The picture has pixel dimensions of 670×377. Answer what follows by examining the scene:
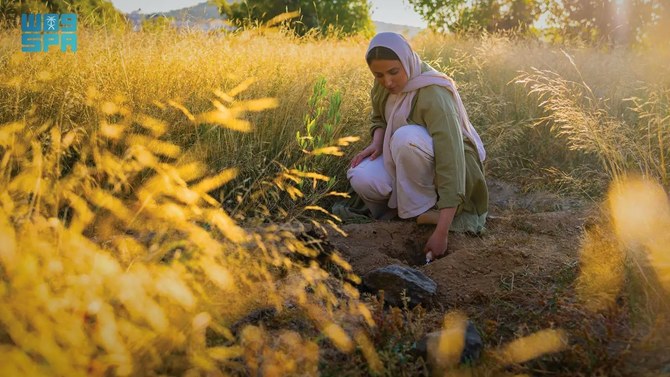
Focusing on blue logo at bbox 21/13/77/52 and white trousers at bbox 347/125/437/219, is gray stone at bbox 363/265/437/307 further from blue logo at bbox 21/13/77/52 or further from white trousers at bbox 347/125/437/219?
blue logo at bbox 21/13/77/52

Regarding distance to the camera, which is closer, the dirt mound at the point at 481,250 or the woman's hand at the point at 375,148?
the dirt mound at the point at 481,250

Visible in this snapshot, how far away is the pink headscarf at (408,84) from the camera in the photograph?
3.26 meters

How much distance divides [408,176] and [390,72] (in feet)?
1.93

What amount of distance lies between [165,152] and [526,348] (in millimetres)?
2471

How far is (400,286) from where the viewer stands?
2398 millimetres

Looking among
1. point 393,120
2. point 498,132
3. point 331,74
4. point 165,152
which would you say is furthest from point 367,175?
point 498,132

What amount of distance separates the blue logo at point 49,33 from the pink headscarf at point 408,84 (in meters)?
2.41

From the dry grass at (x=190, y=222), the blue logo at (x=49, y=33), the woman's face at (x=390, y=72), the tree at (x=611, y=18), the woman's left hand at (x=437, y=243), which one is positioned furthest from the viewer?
the tree at (x=611, y=18)

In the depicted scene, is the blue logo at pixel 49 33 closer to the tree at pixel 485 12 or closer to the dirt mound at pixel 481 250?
the dirt mound at pixel 481 250

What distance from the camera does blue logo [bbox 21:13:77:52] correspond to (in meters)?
4.59

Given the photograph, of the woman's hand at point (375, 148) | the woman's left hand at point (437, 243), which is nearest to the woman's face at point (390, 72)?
the woman's hand at point (375, 148)

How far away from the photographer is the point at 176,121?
388 centimetres

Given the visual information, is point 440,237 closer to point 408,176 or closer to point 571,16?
point 408,176

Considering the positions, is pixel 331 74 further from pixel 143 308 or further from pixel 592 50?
pixel 592 50
